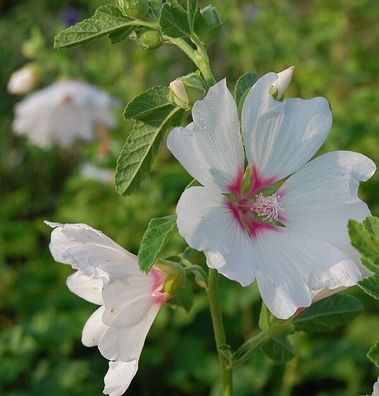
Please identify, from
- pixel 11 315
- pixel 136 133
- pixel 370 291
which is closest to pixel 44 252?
pixel 11 315

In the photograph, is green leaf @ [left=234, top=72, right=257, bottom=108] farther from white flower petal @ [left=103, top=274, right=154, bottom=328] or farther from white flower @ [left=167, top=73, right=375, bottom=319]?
white flower petal @ [left=103, top=274, right=154, bottom=328]

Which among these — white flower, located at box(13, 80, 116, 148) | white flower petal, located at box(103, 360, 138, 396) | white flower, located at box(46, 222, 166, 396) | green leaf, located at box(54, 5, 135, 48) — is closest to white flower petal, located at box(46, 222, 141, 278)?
white flower, located at box(46, 222, 166, 396)

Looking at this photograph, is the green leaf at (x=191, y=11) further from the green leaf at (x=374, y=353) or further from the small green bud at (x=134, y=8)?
the green leaf at (x=374, y=353)

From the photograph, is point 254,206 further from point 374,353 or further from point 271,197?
point 374,353

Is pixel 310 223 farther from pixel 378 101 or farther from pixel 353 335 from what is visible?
pixel 378 101

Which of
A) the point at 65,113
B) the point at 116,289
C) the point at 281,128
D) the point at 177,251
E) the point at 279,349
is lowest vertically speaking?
the point at 177,251

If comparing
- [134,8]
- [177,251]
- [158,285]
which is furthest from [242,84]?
[177,251]

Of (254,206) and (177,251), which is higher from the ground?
(254,206)
